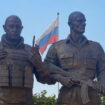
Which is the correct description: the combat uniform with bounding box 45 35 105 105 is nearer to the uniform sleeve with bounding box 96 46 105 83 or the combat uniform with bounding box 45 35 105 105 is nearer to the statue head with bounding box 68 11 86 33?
the uniform sleeve with bounding box 96 46 105 83

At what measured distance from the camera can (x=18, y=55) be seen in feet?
28.1

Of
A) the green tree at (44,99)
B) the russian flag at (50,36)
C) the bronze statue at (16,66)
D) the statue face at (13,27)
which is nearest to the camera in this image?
the bronze statue at (16,66)

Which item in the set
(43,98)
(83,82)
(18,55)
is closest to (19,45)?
(18,55)

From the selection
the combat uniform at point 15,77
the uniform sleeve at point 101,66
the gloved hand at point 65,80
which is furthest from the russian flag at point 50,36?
the gloved hand at point 65,80

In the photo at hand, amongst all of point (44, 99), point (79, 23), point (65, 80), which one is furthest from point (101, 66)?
point (44, 99)

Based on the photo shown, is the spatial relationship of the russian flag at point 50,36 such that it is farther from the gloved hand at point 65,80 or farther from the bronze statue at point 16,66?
the gloved hand at point 65,80

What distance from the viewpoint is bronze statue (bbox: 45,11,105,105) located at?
8.41m

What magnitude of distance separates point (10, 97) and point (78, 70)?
4.46 ft

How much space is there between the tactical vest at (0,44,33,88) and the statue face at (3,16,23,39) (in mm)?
292

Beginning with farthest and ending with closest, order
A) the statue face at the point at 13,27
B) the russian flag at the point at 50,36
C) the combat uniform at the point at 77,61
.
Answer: the russian flag at the point at 50,36, the statue face at the point at 13,27, the combat uniform at the point at 77,61

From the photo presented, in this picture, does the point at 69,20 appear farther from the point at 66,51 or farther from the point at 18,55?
the point at 18,55

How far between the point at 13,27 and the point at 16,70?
2.68 ft

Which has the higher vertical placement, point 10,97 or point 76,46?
point 76,46

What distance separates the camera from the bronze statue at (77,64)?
27.6 ft
